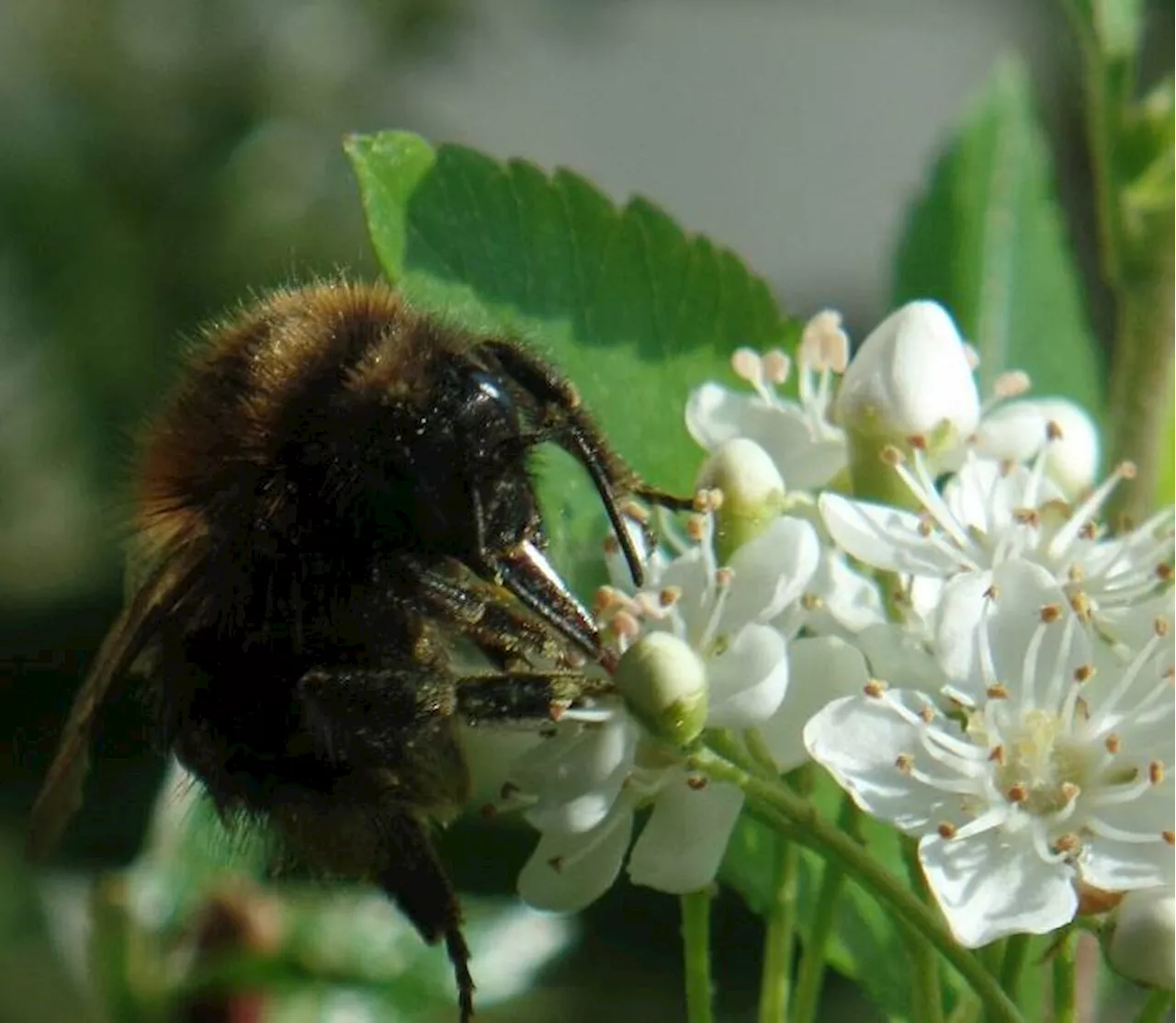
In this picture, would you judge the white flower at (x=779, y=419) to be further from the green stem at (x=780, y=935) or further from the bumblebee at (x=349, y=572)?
the green stem at (x=780, y=935)

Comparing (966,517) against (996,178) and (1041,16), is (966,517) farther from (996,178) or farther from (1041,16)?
(1041,16)

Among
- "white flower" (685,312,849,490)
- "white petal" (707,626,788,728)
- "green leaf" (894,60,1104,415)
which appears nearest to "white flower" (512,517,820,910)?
"white petal" (707,626,788,728)

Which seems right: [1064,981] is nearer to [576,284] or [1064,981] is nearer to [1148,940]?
[1148,940]

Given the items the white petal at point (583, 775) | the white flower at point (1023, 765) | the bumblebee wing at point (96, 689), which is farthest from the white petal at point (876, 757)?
the bumblebee wing at point (96, 689)

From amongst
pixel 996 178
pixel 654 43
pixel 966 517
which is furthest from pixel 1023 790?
pixel 654 43

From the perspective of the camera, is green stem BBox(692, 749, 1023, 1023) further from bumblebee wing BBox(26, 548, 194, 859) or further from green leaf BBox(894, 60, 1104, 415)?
green leaf BBox(894, 60, 1104, 415)
